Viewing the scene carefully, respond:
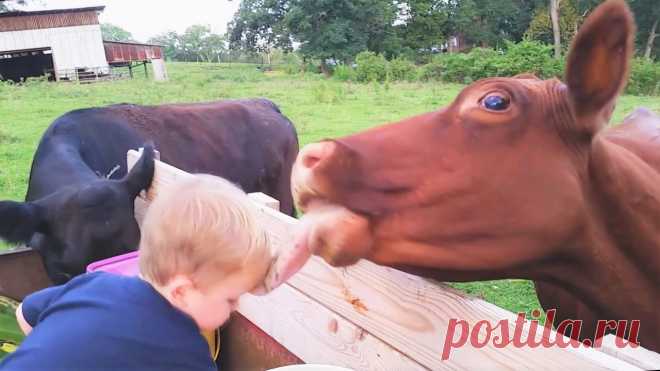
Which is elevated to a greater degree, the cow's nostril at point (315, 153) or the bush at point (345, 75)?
the cow's nostril at point (315, 153)

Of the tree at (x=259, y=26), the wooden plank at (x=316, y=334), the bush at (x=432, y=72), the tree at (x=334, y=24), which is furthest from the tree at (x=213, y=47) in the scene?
the wooden plank at (x=316, y=334)

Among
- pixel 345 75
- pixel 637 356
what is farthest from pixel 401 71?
pixel 637 356

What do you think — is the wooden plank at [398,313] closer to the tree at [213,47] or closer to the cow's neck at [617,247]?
the cow's neck at [617,247]

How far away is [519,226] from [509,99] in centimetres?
38

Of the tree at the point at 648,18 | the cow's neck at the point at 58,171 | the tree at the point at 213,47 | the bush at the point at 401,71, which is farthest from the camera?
the tree at the point at 213,47

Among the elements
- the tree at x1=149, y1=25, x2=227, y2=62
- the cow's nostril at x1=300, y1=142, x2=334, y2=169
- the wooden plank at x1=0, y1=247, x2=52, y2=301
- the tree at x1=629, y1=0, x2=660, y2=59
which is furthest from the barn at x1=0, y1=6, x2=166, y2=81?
the tree at x1=149, y1=25, x2=227, y2=62

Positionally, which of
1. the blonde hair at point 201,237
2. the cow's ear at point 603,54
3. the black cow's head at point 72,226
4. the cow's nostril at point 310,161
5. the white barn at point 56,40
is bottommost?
the black cow's head at point 72,226

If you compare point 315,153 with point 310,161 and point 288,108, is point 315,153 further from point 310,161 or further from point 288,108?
point 288,108

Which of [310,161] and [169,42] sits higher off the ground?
[169,42]

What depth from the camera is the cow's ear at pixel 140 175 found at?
320cm

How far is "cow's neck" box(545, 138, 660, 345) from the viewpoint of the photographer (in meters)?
1.87

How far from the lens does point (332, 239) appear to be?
1685 millimetres

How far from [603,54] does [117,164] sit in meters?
3.59

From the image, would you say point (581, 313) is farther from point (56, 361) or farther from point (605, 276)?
point (56, 361)
